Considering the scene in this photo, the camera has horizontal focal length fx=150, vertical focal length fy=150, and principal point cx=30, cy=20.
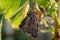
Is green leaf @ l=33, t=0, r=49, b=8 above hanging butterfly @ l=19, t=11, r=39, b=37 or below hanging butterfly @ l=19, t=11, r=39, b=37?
above

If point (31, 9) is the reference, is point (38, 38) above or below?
below

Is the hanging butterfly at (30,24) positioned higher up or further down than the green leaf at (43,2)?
further down

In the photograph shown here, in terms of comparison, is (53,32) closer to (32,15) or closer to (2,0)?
(32,15)

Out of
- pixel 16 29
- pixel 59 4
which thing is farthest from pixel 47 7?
pixel 16 29

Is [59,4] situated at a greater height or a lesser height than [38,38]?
greater

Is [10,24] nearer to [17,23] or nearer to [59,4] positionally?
[17,23]

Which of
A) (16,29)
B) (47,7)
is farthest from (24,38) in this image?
(47,7)
